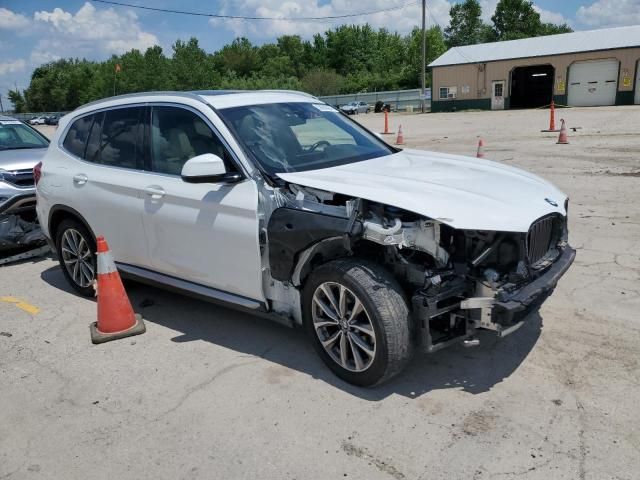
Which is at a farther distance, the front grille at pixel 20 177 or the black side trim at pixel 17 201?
the front grille at pixel 20 177

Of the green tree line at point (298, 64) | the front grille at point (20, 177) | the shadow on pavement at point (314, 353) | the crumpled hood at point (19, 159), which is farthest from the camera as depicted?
the green tree line at point (298, 64)

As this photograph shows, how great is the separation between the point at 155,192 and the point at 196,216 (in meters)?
0.52

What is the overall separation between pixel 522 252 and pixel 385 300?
881 millimetres

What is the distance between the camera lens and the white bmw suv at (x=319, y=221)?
11.1ft

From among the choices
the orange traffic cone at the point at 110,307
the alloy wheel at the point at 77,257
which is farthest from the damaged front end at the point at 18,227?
the orange traffic cone at the point at 110,307

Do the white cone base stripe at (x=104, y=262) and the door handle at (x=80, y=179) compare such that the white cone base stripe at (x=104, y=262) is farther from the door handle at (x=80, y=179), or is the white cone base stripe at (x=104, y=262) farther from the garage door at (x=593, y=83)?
the garage door at (x=593, y=83)

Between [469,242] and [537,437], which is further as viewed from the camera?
[469,242]

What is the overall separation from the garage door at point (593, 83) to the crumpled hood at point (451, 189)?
43119 millimetres

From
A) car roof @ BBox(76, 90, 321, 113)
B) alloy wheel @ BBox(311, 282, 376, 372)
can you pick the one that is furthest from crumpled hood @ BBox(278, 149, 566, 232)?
car roof @ BBox(76, 90, 321, 113)

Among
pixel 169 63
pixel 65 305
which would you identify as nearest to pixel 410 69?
pixel 169 63

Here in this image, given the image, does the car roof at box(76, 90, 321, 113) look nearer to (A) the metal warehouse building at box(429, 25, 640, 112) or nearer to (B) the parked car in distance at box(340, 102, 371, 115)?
(A) the metal warehouse building at box(429, 25, 640, 112)

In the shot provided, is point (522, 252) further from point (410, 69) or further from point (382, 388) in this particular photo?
point (410, 69)

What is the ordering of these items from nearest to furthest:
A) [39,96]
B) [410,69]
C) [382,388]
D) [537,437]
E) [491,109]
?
[537,437], [382,388], [491,109], [410,69], [39,96]

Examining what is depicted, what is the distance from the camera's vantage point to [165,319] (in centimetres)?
511
